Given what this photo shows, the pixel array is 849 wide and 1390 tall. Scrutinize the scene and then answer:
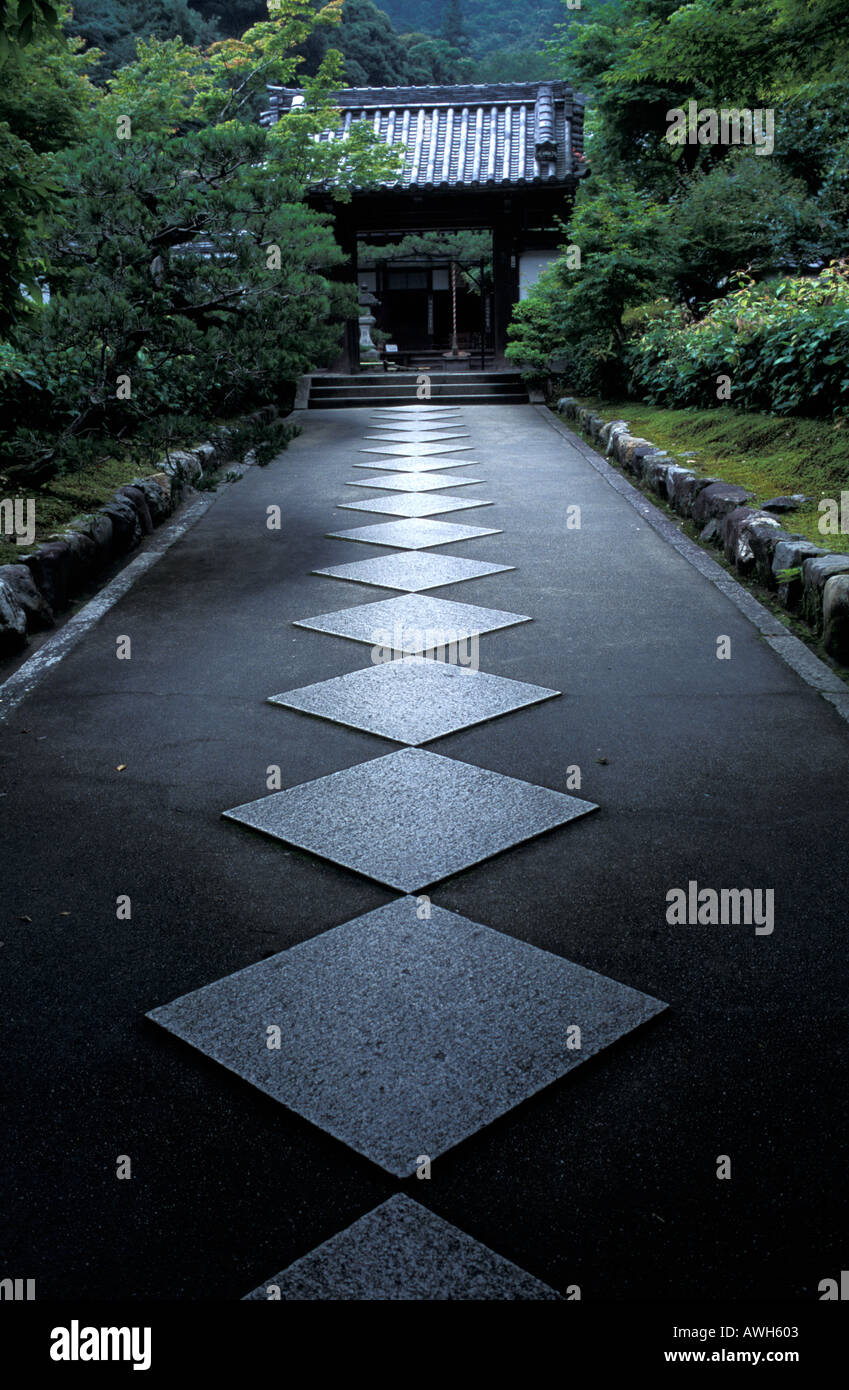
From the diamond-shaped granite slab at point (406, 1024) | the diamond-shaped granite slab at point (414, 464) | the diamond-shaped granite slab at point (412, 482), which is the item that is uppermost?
the diamond-shaped granite slab at point (414, 464)

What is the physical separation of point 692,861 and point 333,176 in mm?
15277

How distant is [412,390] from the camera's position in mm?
16703

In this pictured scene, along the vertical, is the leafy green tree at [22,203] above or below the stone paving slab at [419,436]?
above

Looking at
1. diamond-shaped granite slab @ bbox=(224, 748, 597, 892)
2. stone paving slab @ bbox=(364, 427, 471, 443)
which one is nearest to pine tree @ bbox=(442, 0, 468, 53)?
stone paving slab @ bbox=(364, 427, 471, 443)

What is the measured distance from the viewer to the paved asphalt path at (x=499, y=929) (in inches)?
68.7

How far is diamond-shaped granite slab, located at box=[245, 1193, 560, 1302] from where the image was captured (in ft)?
5.32

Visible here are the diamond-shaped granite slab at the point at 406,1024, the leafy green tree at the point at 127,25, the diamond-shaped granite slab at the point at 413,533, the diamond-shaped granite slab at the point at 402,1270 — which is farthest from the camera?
the leafy green tree at the point at 127,25

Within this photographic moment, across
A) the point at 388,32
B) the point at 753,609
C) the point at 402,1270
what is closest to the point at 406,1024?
the point at 402,1270

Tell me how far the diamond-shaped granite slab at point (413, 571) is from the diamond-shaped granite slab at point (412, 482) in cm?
263

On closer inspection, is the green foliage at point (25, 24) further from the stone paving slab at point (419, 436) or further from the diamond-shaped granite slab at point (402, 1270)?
the stone paving slab at point (419, 436)

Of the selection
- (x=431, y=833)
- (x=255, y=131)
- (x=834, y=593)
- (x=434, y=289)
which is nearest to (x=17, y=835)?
(x=431, y=833)

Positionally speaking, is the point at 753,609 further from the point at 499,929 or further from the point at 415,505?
the point at 415,505

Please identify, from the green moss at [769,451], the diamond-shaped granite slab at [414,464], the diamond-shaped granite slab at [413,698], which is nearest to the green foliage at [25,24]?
the diamond-shaped granite slab at [413,698]

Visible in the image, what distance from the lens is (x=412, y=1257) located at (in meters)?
1.68
